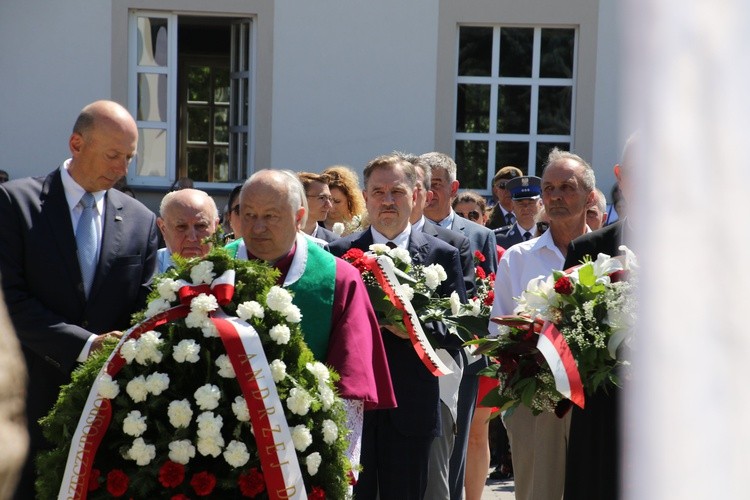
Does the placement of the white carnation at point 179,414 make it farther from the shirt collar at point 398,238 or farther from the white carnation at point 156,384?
the shirt collar at point 398,238

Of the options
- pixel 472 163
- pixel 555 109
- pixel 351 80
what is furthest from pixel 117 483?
pixel 555 109

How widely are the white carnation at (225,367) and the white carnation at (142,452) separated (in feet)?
1.13

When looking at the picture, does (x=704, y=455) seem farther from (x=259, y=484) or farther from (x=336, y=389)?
(x=336, y=389)

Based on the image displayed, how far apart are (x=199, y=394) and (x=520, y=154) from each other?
11.1 meters

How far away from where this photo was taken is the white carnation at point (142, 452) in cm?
351

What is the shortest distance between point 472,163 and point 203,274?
10576 millimetres

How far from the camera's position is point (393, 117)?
13250 millimetres

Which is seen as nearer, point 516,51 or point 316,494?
point 316,494

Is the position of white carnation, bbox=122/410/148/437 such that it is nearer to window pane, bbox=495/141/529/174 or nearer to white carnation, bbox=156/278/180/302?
white carnation, bbox=156/278/180/302

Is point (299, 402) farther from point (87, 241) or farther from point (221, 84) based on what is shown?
point (221, 84)

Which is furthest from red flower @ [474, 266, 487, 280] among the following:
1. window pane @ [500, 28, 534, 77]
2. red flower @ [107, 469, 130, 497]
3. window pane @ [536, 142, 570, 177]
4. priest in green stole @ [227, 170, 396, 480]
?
window pane @ [500, 28, 534, 77]

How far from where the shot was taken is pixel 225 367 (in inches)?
144

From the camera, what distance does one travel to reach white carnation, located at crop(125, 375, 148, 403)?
3.58m

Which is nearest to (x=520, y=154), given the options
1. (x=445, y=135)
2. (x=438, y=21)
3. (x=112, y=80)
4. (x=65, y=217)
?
(x=445, y=135)
